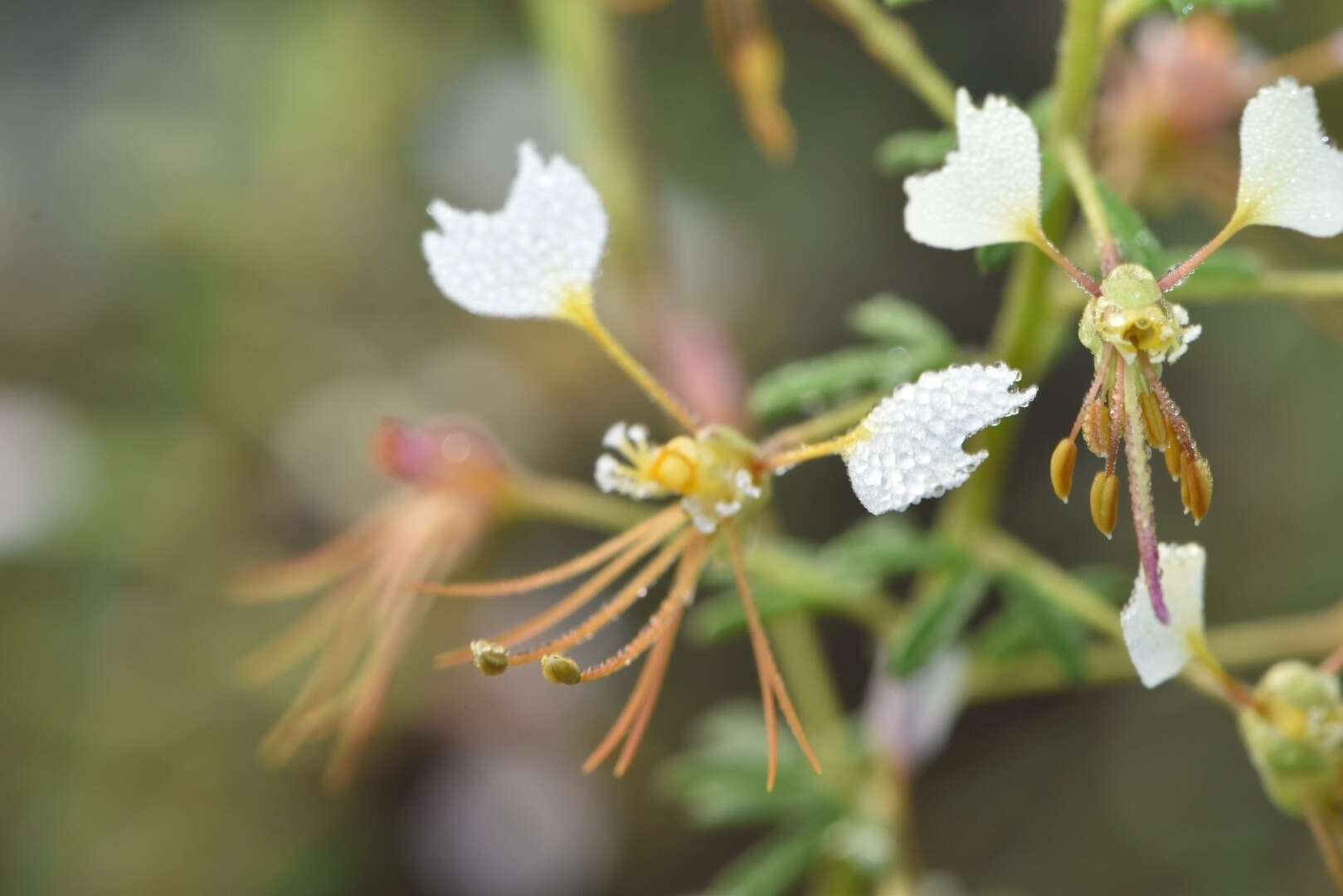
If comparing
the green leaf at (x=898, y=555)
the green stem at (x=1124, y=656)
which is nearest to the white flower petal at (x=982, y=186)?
the green leaf at (x=898, y=555)

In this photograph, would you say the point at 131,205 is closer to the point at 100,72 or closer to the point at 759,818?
the point at 100,72

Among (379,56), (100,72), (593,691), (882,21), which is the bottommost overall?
(593,691)

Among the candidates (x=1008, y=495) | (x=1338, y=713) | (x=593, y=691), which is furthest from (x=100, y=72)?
(x=1338, y=713)

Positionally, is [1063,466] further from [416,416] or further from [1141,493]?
[416,416]

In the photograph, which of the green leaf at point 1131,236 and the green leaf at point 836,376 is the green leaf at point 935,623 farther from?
the green leaf at point 1131,236

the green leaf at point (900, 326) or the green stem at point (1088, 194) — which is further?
the green leaf at point (900, 326)

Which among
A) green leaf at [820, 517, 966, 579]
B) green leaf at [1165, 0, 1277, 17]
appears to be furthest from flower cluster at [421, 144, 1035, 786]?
green leaf at [1165, 0, 1277, 17]
